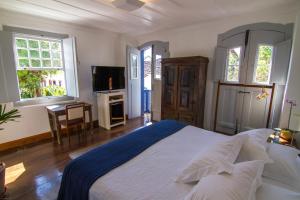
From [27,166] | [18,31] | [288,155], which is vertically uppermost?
[18,31]

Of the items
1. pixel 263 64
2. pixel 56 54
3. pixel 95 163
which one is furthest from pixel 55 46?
pixel 263 64

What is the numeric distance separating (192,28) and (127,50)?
1802 mm

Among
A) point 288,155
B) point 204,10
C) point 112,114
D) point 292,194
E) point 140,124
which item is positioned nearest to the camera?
point 292,194

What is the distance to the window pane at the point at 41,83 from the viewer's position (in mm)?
3125

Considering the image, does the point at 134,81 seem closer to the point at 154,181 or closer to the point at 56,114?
the point at 56,114

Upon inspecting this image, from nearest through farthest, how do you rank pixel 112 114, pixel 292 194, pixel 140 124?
pixel 292 194 → pixel 112 114 → pixel 140 124

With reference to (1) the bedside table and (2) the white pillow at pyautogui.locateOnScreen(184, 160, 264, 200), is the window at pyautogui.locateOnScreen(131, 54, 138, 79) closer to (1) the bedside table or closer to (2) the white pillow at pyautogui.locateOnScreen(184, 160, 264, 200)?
(1) the bedside table

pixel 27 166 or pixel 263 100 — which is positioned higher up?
pixel 263 100

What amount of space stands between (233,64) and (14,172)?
4027 millimetres

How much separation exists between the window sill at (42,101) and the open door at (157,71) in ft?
6.83

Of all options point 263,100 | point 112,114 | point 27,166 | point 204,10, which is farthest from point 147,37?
point 27,166

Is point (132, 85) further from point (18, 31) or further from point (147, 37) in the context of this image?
point (18, 31)

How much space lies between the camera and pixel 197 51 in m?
3.49

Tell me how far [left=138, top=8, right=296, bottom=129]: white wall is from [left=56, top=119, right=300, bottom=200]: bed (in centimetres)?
212
